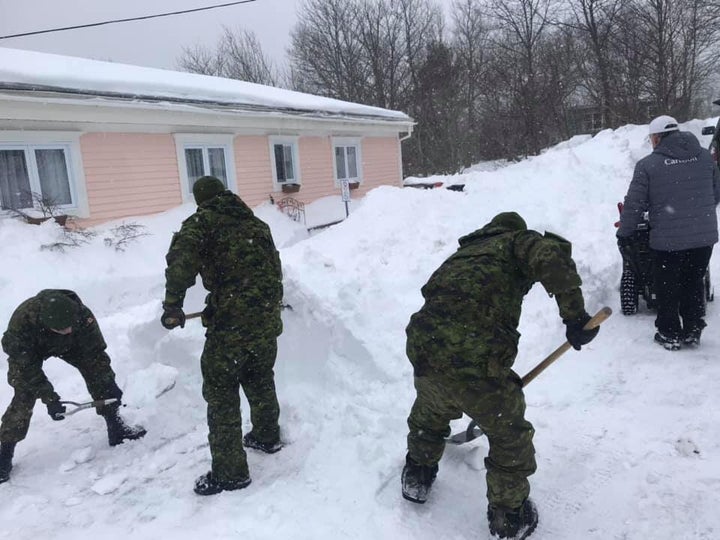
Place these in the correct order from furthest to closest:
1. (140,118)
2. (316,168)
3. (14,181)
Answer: (316,168) < (140,118) < (14,181)

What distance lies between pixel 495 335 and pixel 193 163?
35.9ft

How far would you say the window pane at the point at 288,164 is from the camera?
46.6 feet

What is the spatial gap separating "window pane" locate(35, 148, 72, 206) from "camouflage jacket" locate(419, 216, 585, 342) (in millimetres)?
9240

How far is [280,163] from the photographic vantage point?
14.1 m

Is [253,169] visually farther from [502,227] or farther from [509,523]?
[509,523]

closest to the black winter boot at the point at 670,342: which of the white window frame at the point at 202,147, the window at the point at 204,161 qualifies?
the white window frame at the point at 202,147

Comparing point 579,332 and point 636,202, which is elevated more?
point 636,202

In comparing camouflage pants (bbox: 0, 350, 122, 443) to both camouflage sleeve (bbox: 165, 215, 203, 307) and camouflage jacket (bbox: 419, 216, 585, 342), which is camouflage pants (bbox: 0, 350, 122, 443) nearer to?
camouflage sleeve (bbox: 165, 215, 203, 307)

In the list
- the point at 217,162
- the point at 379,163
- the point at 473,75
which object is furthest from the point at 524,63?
the point at 217,162

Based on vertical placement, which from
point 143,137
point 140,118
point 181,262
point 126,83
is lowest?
point 181,262

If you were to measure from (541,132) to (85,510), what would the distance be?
2740 centimetres

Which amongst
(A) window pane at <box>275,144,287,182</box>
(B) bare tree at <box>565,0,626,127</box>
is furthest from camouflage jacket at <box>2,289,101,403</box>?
(B) bare tree at <box>565,0,626,127</box>

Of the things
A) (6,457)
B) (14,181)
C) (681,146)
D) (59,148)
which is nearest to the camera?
(6,457)

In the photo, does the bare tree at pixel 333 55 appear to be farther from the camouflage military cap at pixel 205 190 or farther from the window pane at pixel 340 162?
the camouflage military cap at pixel 205 190
